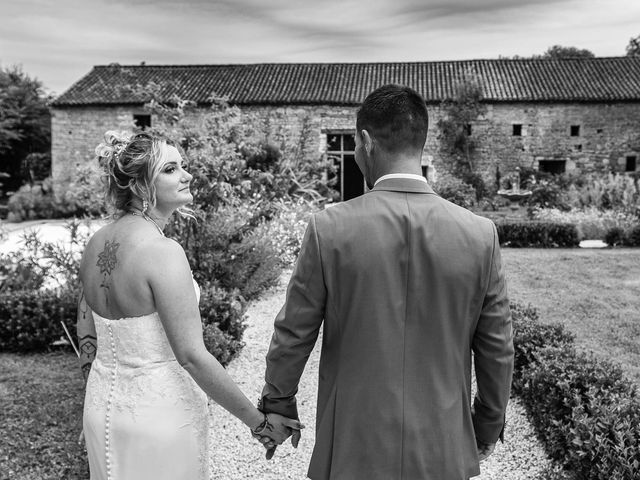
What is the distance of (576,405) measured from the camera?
3568 mm

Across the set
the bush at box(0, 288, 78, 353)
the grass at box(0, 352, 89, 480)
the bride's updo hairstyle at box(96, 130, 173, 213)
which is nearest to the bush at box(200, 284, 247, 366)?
the grass at box(0, 352, 89, 480)

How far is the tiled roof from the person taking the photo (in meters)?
22.4

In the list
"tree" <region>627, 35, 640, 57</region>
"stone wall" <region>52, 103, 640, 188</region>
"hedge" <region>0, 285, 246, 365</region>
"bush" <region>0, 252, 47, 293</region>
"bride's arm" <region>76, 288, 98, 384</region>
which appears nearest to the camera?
"bride's arm" <region>76, 288, 98, 384</region>

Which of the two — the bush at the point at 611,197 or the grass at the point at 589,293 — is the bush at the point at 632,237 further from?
the bush at the point at 611,197

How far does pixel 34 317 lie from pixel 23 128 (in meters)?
25.9

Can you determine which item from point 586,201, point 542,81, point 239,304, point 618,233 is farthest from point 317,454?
point 542,81

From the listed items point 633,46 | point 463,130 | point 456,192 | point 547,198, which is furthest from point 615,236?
point 633,46

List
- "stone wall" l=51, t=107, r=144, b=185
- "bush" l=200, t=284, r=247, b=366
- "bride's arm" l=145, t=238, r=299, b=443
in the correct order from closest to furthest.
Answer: "bride's arm" l=145, t=238, r=299, b=443 < "bush" l=200, t=284, r=247, b=366 < "stone wall" l=51, t=107, r=144, b=185

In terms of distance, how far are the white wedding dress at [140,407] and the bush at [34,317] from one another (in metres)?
3.82

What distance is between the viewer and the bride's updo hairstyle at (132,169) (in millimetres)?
2254

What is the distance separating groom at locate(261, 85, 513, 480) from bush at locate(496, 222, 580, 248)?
10.4 meters

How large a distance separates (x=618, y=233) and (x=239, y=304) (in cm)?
880

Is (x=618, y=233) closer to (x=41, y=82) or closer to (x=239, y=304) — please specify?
(x=239, y=304)

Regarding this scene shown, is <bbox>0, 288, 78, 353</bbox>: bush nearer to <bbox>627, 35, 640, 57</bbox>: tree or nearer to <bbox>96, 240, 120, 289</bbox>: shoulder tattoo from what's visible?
<bbox>96, 240, 120, 289</bbox>: shoulder tattoo
